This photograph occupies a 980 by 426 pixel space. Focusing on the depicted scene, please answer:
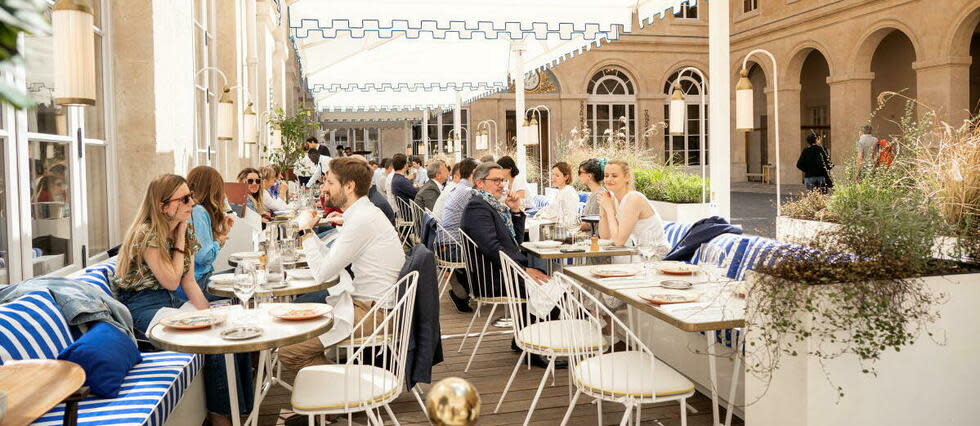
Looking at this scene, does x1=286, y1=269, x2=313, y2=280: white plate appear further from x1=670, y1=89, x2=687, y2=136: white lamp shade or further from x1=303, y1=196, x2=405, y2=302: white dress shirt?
x1=670, y1=89, x2=687, y2=136: white lamp shade

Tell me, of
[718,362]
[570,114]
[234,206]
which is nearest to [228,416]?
[718,362]

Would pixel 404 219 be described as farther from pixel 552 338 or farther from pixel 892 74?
pixel 892 74

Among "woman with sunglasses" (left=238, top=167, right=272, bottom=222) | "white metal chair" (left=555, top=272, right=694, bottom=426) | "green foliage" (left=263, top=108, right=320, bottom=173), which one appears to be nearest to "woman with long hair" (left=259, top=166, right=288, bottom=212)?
"woman with sunglasses" (left=238, top=167, right=272, bottom=222)

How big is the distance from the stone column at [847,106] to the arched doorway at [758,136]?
4.08 metres

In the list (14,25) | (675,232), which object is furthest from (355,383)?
(675,232)

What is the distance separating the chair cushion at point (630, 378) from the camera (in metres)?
2.79

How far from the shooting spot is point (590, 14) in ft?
25.2

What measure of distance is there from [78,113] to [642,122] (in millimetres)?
21387

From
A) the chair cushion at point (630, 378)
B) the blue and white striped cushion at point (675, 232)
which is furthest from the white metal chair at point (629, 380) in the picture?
the blue and white striped cushion at point (675, 232)

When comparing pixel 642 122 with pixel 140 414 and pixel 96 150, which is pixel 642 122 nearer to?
pixel 96 150

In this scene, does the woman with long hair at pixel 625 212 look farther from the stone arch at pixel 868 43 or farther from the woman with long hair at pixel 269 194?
the stone arch at pixel 868 43

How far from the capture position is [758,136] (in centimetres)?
2377

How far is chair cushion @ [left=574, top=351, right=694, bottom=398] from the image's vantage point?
279 cm

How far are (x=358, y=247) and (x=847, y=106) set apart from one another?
1805cm
